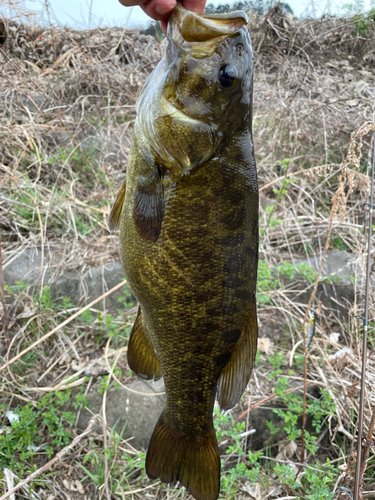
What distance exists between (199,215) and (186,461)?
0.92 metres

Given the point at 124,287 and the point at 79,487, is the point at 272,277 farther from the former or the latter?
the point at 79,487

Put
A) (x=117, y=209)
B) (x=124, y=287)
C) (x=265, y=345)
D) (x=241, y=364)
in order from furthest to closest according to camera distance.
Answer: (x=124, y=287) < (x=265, y=345) < (x=117, y=209) < (x=241, y=364)

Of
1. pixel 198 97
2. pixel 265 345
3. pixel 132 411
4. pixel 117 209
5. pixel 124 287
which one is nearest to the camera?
pixel 198 97

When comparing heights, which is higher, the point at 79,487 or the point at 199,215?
the point at 199,215

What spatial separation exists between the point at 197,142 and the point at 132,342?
82cm

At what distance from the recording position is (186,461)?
1.32 m

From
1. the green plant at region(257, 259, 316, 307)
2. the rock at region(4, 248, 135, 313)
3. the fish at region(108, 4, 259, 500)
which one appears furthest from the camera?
the rock at region(4, 248, 135, 313)

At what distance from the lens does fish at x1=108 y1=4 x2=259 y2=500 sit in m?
1.13

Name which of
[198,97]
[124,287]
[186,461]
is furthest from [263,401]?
[198,97]

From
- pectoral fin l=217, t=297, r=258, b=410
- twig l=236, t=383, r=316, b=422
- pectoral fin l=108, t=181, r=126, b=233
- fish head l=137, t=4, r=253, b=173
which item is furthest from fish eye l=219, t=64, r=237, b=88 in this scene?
twig l=236, t=383, r=316, b=422

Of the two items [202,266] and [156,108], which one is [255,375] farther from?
[156,108]

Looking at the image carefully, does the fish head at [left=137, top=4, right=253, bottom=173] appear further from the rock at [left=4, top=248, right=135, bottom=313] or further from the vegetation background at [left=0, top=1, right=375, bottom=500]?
the rock at [left=4, top=248, right=135, bottom=313]

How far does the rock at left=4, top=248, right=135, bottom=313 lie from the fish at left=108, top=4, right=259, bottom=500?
5.90 feet

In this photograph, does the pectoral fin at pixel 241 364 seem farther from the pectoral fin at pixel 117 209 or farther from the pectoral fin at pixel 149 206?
the pectoral fin at pixel 117 209
